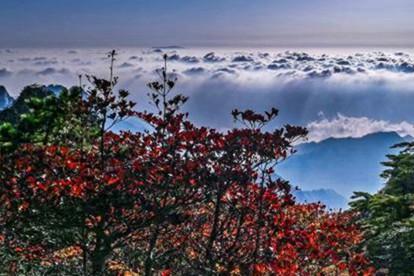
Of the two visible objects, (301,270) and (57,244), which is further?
(57,244)

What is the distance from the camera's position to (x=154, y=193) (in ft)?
44.9

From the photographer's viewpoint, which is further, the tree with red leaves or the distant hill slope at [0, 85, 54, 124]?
the distant hill slope at [0, 85, 54, 124]

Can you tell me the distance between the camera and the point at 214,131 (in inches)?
553

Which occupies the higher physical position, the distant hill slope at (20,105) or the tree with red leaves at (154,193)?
the tree with red leaves at (154,193)

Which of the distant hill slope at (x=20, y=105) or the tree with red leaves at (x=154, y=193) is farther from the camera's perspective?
the distant hill slope at (x=20, y=105)

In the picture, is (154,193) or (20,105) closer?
(154,193)

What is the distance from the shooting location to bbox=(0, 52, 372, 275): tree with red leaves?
13172mm

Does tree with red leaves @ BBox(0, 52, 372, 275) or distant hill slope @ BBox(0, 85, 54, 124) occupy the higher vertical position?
tree with red leaves @ BBox(0, 52, 372, 275)

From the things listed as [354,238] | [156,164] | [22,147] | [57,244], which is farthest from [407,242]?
[22,147]

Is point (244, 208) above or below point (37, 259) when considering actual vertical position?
above

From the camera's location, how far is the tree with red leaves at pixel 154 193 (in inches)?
519

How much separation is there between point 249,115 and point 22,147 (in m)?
6.18

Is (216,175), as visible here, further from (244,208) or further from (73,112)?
(73,112)

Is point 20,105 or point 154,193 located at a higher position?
point 154,193
